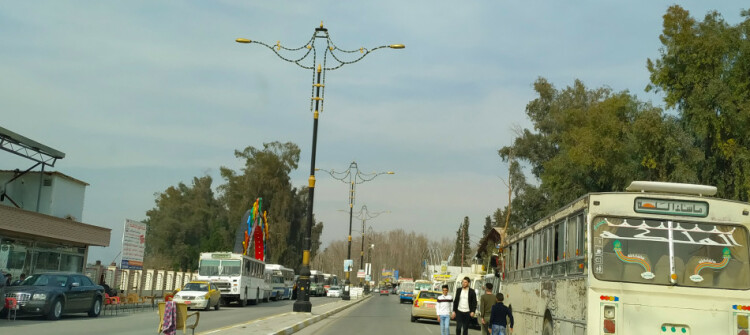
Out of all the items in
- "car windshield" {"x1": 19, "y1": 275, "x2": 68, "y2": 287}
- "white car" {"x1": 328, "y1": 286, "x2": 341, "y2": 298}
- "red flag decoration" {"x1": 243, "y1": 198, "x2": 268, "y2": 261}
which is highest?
"red flag decoration" {"x1": 243, "y1": 198, "x2": 268, "y2": 261}

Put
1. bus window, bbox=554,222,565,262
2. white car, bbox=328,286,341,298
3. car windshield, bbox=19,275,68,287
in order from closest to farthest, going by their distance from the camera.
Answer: bus window, bbox=554,222,565,262 < car windshield, bbox=19,275,68,287 < white car, bbox=328,286,341,298

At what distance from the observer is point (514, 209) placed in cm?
5362

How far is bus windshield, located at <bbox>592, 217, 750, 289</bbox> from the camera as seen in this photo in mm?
11039

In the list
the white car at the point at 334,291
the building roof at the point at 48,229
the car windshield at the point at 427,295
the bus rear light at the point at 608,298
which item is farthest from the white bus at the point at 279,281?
the bus rear light at the point at 608,298

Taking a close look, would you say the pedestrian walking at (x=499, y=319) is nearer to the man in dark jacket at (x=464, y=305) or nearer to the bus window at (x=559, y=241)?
the bus window at (x=559, y=241)

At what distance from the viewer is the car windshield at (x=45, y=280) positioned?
24.3m

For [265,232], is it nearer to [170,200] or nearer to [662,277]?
[170,200]

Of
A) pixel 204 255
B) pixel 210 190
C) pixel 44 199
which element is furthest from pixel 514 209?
pixel 210 190

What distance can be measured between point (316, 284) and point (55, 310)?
195 ft

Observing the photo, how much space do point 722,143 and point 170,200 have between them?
100279 mm

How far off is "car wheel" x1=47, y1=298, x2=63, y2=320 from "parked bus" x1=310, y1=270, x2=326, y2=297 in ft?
185

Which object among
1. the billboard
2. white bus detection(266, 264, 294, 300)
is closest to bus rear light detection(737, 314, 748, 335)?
the billboard

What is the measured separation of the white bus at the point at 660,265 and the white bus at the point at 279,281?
4461cm

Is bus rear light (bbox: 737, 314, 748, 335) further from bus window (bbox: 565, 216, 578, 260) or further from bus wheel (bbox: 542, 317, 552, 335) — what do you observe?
bus wheel (bbox: 542, 317, 552, 335)
